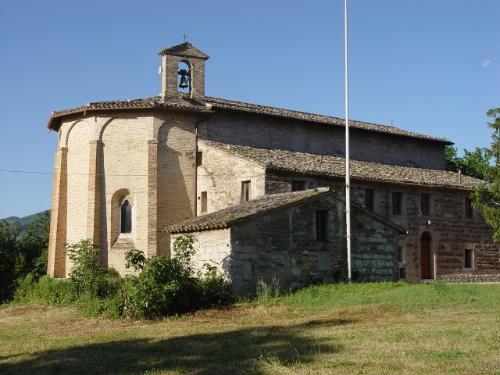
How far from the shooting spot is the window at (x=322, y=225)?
23.9m

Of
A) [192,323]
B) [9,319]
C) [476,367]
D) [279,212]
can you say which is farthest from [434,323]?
[9,319]

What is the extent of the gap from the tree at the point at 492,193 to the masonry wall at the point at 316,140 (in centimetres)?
561

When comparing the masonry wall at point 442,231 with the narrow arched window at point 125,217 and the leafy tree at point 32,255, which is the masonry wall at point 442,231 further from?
the leafy tree at point 32,255

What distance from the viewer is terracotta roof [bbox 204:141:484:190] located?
2923cm

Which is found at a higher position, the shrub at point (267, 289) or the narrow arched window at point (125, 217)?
the narrow arched window at point (125, 217)

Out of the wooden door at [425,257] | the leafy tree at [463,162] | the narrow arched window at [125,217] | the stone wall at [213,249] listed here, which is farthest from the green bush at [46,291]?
the leafy tree at [463,162]

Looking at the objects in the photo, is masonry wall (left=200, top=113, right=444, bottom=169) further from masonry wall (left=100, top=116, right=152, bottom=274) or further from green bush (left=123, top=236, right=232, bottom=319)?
green bush (left=123, top=236, right=232, bottom=319)

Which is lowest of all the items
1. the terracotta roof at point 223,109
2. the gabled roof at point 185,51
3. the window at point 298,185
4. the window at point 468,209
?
the window at point 468,209

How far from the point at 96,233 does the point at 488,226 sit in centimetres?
2091

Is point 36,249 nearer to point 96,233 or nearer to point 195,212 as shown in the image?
point 96,233

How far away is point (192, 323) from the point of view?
58.3 ft

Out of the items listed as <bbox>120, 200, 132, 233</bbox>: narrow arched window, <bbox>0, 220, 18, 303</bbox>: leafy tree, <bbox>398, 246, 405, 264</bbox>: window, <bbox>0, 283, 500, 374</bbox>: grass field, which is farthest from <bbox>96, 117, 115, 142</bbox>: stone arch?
<bbox>398, 246, 405, 264</bbox>: window

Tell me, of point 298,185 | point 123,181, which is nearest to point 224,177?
point 298,185

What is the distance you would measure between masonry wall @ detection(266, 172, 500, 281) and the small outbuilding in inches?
222
